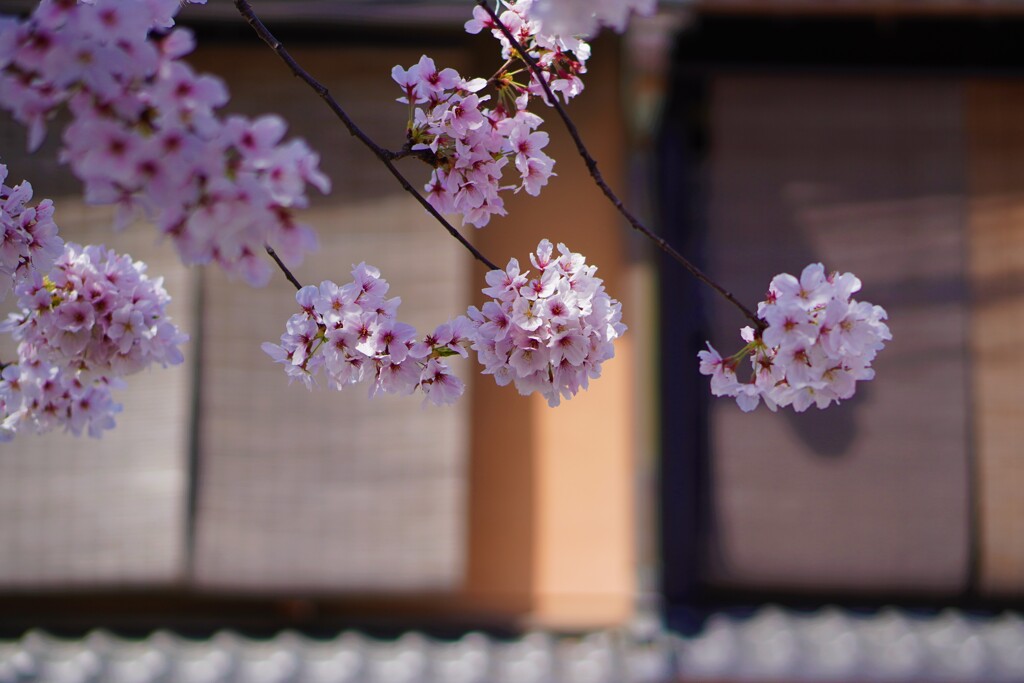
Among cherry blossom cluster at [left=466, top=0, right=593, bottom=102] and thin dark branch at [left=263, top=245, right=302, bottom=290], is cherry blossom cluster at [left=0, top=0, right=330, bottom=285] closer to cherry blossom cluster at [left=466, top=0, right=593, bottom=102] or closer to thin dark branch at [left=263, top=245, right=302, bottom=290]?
thin dark branch at [left=263, top=245, right=302, bottom=290]

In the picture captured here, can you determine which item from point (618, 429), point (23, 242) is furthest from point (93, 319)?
point (618, 429)

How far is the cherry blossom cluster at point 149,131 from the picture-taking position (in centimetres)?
99

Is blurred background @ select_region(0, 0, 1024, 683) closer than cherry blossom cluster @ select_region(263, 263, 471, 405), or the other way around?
cherry blossom cluster @ select_region(263, 263, 471, 405)

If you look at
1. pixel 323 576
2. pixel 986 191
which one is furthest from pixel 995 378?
pixel 323 576

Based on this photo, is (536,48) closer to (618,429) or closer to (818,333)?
(818,333)

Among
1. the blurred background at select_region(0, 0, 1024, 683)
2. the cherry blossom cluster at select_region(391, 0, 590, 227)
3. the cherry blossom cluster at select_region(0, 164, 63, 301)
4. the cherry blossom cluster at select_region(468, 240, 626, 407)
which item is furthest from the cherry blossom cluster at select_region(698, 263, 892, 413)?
the blurred background at select_region(0, 0, 1024, 683)

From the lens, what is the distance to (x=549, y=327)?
1472 millimetres

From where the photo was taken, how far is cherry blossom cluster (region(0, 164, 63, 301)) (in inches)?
58.8

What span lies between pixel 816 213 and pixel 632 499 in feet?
3.59

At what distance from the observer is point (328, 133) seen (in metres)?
3.80

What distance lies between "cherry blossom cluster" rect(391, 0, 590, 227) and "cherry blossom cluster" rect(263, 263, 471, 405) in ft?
0.56

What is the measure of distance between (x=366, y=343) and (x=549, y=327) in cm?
23

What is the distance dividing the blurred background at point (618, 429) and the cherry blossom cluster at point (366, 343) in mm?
2072

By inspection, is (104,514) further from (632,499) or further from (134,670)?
(632,499)
